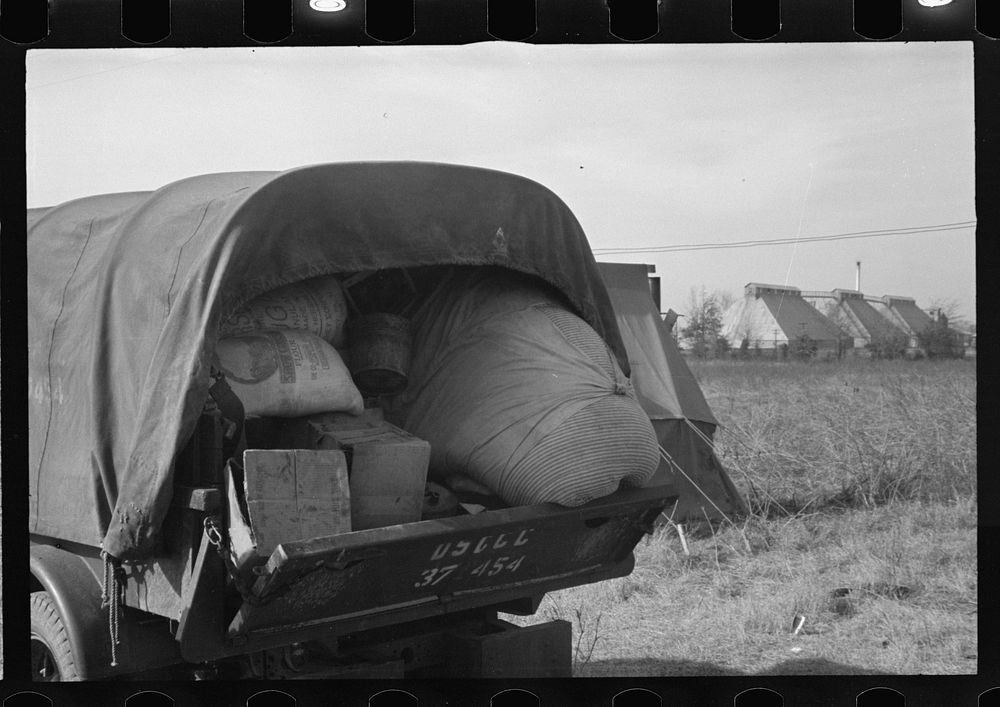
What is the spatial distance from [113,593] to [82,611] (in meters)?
0.15

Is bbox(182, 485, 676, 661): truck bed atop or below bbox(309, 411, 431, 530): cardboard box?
below

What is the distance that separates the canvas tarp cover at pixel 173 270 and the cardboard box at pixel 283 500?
29 cm

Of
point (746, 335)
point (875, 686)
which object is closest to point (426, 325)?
point (875, 686)

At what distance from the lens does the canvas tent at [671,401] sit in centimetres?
809

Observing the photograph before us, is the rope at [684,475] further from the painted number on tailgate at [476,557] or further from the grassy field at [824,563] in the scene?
the painted number on tailgate at [476,557]

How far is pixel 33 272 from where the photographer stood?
4262mm

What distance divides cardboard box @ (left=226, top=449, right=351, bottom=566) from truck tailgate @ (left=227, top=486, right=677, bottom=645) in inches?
3.9

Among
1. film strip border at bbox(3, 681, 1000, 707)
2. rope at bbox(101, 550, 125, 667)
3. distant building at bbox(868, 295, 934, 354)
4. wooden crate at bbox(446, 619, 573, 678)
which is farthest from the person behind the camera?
distant building at bbox(868, 295, 934, 354)

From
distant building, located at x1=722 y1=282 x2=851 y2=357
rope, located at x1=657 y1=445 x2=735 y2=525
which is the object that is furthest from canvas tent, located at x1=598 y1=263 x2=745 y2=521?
distant building, located at x1=722 y1=282 x2=851 y2=357

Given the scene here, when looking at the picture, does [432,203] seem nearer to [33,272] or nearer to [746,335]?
[33,272]

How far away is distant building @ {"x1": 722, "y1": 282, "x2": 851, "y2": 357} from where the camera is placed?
485 inches

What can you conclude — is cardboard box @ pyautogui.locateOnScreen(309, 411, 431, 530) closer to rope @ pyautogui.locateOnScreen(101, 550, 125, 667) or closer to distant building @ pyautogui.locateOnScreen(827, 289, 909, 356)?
rope @ pyautogui.locateOnScreen(101, 550, 125, 667)

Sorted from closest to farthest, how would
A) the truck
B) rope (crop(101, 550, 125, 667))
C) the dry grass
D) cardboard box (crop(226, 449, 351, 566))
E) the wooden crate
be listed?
1. cardboard box (crop(226, 449, 351, 566))
2. the truck
3. rope (crop(101, 550, 125, 667))
4. the wooden crate
5. the dry grass

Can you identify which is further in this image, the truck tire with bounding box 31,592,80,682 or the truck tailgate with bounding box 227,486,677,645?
the truck tire with bounding box 31,592,80,682
